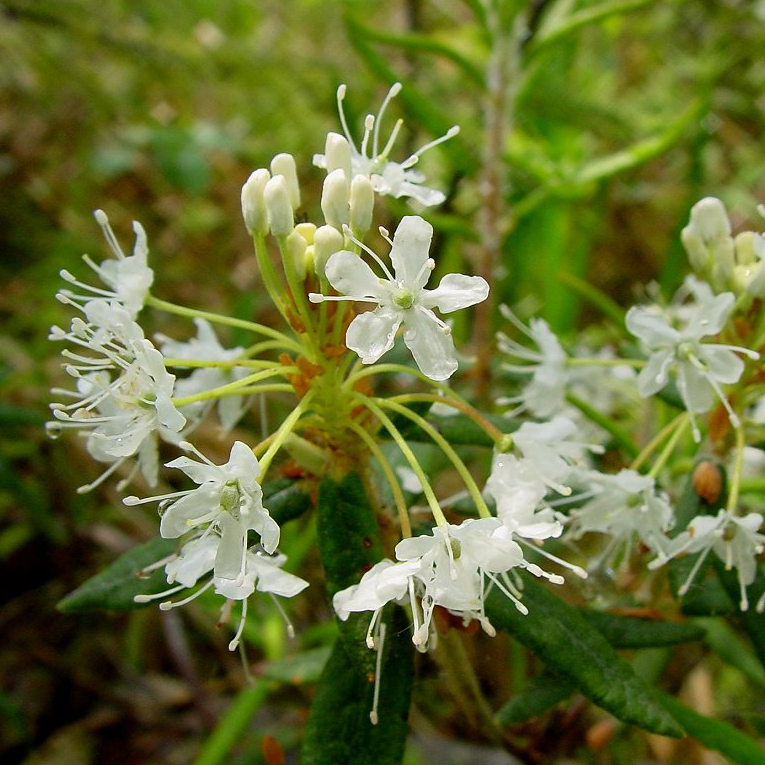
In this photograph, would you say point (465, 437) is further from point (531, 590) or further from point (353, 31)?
point (353, 31)

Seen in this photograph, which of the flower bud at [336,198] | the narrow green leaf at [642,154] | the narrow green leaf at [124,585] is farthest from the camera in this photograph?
the narrow green leaf at [642,154]

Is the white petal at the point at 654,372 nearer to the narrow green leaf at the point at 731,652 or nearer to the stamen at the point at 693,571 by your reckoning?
the stamen at the point at 693,571

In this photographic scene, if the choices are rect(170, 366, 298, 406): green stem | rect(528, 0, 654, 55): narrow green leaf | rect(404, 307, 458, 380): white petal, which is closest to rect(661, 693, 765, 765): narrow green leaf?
rect(404, 307, 458, 380): white petal

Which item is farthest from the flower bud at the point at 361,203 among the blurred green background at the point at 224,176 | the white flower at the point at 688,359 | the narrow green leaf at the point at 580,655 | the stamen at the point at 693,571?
the blurred green background at the point at 224,176

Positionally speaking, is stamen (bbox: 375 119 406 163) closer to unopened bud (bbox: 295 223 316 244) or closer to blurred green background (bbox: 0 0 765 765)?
unopened bud (bbox: 295 223 316 244)

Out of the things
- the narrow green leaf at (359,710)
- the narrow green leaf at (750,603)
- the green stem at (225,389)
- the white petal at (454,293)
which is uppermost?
the white petal at (454,293)

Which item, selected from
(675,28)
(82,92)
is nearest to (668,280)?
(675,28)
